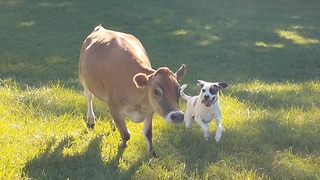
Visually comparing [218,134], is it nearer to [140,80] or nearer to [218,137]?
[218,137]

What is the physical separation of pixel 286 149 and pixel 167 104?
1816mm

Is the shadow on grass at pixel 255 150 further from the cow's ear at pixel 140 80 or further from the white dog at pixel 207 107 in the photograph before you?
the cow's ear at pixel 140 80

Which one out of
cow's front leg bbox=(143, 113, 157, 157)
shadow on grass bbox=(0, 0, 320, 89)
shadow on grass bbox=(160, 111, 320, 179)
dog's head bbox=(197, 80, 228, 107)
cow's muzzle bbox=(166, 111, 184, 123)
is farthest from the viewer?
shadow on grass bbox=(0, 0, 320, 89)

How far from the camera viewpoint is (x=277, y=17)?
783 inches

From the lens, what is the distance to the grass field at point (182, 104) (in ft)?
16.9

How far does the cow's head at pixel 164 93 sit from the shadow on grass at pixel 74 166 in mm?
747

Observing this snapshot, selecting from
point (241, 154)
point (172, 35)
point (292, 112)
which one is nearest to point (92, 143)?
point (241, 154)

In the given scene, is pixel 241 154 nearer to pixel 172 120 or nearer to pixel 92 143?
pixel 172 120

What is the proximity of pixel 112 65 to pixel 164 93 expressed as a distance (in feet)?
3.94

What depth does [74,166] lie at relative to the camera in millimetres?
5090

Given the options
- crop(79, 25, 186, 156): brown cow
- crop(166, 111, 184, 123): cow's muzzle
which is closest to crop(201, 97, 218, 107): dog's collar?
crop(79, 25, 186, 156): brown cow

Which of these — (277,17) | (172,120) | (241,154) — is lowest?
(277,17)

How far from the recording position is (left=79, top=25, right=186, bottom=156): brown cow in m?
4.91

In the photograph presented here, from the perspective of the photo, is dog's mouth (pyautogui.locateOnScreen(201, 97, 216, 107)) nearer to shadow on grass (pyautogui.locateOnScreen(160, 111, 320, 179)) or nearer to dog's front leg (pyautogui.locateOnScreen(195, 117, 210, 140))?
dog's front leg (pyautogui.locateOnScreen(195, 117, 210, 140))
